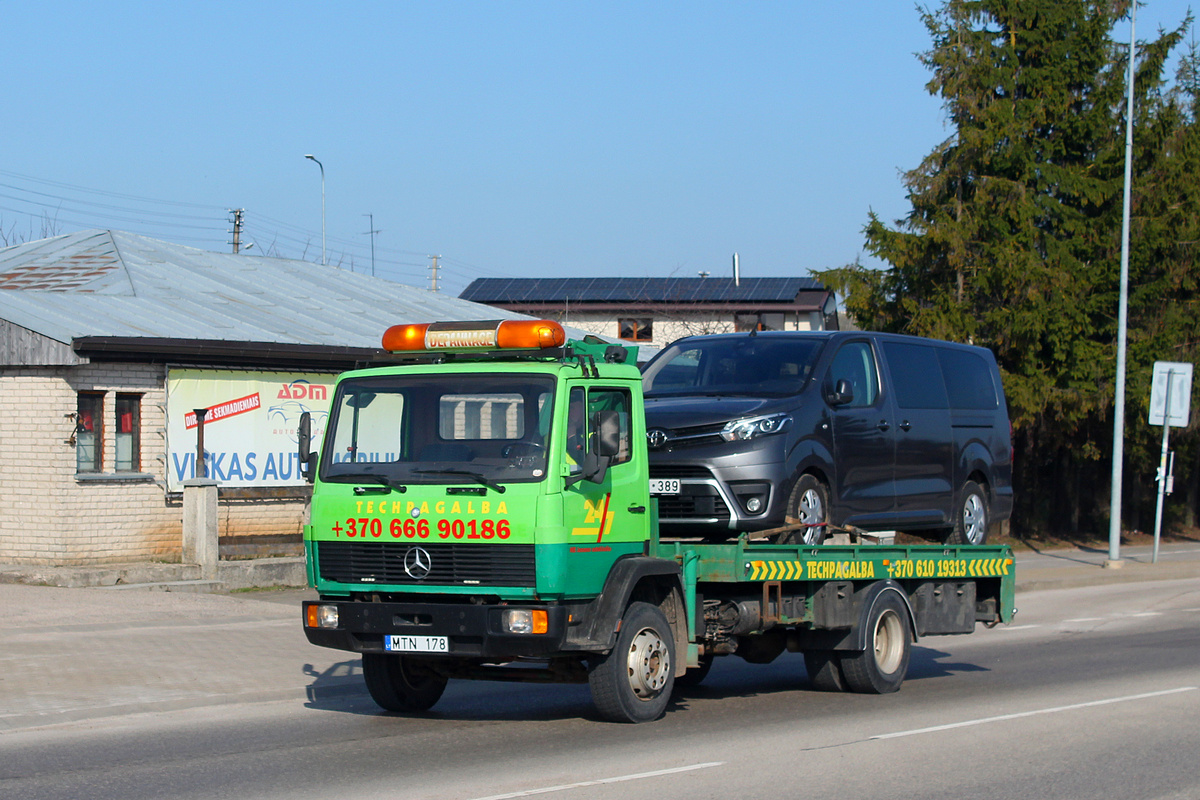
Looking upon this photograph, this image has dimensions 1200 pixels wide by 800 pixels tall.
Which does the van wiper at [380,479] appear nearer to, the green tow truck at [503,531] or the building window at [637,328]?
the green tow truck at [503,531]

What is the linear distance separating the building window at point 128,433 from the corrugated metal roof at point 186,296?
997 mm

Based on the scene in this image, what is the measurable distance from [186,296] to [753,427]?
1389cm

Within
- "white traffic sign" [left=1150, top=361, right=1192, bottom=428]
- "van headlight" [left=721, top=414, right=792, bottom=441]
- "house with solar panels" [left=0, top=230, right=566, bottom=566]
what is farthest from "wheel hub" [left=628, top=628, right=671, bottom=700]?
"white traffic sign" [left=1150, top=361, right=1192, bottom=428]

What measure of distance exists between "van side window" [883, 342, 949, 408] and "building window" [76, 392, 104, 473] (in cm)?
1103

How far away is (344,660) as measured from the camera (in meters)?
12.8

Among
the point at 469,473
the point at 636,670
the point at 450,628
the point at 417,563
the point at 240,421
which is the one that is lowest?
the point at 636,670

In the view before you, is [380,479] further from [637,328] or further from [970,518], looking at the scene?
[637,328]

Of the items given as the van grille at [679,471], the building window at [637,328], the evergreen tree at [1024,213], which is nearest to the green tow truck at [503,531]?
the van grille at [679,471]

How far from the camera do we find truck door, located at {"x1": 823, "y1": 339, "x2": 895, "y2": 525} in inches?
432

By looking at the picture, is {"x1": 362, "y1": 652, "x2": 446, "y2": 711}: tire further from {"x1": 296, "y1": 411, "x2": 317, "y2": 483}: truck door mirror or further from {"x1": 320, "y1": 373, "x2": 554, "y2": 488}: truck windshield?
{"x1": 320, "y1": 373, "x2": 554, "y2": 488}: truck windshield

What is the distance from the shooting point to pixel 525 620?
335 inches

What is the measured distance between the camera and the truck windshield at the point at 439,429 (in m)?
8.68

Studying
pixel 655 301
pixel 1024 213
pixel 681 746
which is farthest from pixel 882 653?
pixel 655 301

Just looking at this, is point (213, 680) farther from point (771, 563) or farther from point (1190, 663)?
point (1190, 663)
